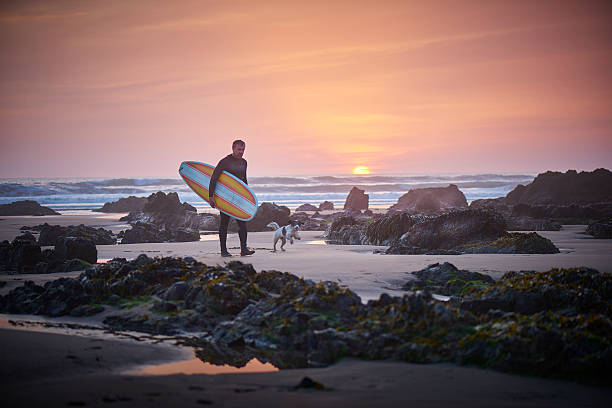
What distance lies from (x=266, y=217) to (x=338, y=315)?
1454 centimetres

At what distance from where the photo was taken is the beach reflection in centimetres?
407

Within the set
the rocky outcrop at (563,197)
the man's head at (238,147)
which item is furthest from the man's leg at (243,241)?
the rocky outcrop at (563,197)

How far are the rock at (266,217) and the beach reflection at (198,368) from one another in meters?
14.8

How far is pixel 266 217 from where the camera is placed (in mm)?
19484

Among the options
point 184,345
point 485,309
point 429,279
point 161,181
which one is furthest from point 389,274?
point 161,181

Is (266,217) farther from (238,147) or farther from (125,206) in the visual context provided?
(125,206)

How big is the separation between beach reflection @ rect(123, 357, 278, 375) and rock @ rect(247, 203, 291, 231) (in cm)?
1480

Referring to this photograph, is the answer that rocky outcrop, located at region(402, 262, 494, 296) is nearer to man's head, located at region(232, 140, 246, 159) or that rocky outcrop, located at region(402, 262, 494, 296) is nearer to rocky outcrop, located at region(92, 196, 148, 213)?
man's head, located at region(232, 140, 246, 159)

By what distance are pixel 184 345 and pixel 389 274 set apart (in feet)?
12.0

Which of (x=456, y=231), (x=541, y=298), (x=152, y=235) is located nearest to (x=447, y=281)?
(x=541, y=298)

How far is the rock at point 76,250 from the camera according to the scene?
9547mm

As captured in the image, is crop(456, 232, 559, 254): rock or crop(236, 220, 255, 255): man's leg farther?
crop(236, 220, 255, 255): man's leg

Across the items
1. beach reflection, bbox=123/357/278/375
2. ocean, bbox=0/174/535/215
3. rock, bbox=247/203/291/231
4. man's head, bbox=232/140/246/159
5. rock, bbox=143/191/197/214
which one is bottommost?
beach reflection, bbox=123/357/278/375

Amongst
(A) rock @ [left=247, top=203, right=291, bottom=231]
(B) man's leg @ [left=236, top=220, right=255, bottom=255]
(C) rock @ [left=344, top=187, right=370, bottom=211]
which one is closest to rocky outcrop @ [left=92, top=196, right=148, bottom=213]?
(C) rock @ [left=344, top=187, right=370, bottom=211]
